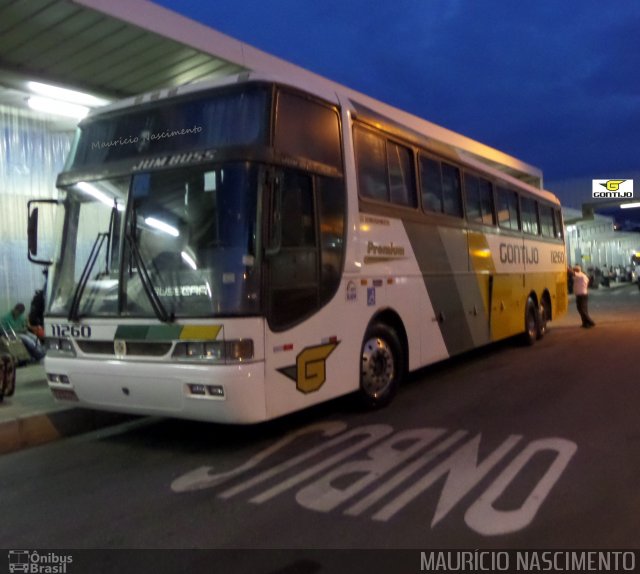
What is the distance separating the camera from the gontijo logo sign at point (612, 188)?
110 feet

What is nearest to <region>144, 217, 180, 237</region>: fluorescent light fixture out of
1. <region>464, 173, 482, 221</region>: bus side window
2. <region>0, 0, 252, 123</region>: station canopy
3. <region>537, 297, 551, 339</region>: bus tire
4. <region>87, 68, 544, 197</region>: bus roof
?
<region>87, 68, 544, 197</region>: bus roof

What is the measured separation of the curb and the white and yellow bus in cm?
53

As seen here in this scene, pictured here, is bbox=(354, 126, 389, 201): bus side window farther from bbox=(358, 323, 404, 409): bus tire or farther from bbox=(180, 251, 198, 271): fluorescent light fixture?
bbox=(180, 251, 198, 271): fluorescent light fixture

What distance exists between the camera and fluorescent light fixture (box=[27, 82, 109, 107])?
34.7 ft

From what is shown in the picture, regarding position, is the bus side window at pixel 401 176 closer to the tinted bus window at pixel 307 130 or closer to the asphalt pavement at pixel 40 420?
the tinted bus window at pixel 307 130

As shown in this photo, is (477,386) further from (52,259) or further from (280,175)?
(52,259)

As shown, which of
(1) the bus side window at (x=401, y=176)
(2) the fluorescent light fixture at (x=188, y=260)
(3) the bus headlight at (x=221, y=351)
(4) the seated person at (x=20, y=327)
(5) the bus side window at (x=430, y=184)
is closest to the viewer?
(3) the bus headlight at (x=221, y=351)

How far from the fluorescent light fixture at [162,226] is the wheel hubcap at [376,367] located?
257cm

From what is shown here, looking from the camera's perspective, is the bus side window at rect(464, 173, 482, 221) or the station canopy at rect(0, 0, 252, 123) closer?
the station canopy at rect(0, 0, 252, 123)

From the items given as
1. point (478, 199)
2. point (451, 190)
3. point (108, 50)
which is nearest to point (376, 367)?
point (451, 190)

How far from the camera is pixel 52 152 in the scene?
1292 centimetres

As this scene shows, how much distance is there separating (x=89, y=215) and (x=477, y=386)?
5728 millimetres

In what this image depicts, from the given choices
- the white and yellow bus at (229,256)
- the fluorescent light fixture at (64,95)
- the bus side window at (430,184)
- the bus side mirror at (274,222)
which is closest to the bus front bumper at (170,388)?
the white and yellow bus at (229,256)

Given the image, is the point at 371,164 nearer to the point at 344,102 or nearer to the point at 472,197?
the point at 344,102
